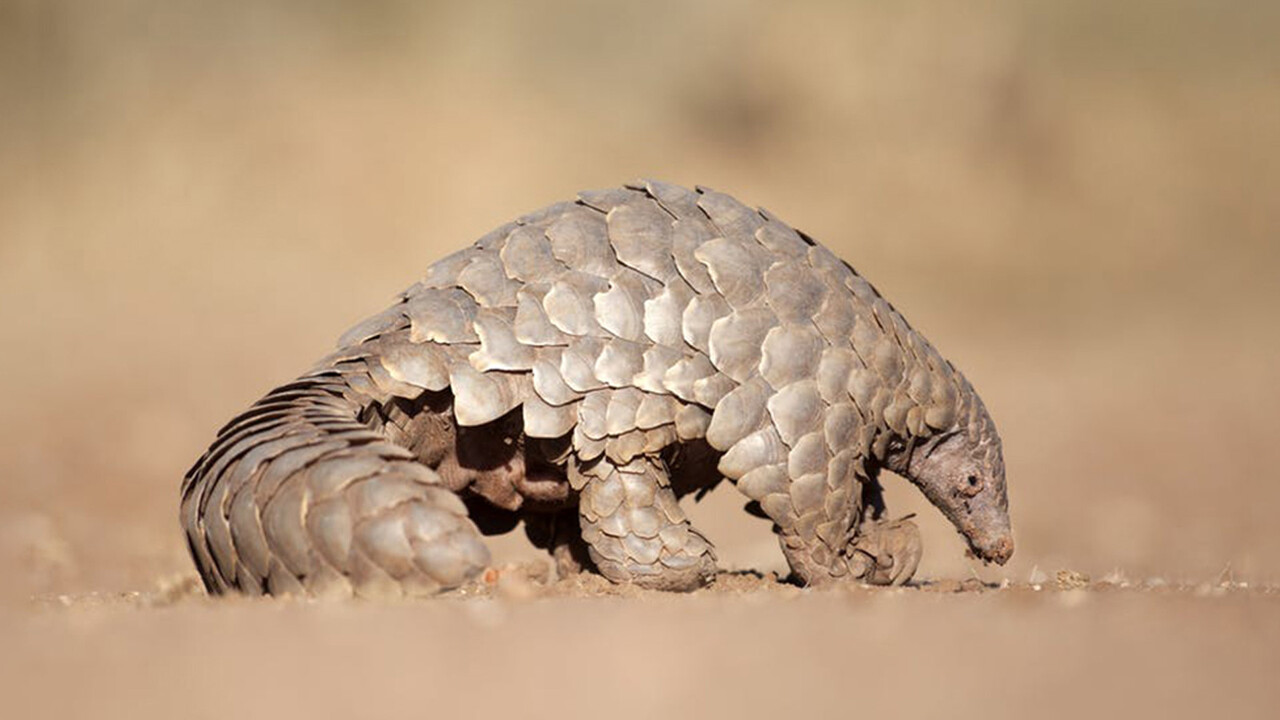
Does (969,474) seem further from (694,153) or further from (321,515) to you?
(694,153)

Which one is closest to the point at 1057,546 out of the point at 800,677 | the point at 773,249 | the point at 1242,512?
the point at 1242,512

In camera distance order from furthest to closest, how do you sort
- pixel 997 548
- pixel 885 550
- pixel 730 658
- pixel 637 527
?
pixel 997 548
pixel 885 550
pixel 637 527
pixel 730 658

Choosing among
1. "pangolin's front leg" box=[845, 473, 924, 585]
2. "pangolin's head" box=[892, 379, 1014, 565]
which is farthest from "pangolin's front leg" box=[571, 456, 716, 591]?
"pangolin's head" box=[892, 379, 1014, 565]

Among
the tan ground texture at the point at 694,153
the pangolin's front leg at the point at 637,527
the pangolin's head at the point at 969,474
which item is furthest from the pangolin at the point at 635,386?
the tan ground texture at the point at 694,153

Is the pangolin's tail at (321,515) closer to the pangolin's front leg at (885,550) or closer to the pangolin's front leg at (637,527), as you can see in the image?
the pangolin's front leg at (637,527)

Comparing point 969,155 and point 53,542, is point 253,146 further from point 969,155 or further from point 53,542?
point 53,542

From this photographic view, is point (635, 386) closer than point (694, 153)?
Yes

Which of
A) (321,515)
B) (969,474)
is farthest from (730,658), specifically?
(969,474)
